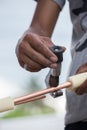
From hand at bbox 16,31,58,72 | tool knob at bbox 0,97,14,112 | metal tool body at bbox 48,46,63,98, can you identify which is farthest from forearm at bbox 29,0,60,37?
tool knob at bbox 0,97,14,112

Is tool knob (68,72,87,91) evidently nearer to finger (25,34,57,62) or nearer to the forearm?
finger (25,34,57,62)

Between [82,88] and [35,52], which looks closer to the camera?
[82,88]

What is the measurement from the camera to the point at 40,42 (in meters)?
1.10

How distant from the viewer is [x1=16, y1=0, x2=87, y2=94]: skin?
3.50 feet

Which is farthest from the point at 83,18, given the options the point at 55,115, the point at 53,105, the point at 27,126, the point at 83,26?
the point at 53,105

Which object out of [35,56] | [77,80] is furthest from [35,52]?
[77,80]

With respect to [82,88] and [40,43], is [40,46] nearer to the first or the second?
[40,43]

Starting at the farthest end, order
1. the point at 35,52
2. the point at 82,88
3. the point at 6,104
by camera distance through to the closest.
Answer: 1. the point at 35,52
2. the point at 82,88
3. the point at 6,104

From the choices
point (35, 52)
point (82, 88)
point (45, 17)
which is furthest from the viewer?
point (45, 17)

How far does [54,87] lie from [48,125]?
2.16 m

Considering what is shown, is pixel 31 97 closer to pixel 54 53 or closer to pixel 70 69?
pixel 54 53

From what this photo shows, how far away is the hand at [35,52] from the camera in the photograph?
1.07 metres

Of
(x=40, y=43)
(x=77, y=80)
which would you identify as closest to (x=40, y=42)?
(x=40, y=43)

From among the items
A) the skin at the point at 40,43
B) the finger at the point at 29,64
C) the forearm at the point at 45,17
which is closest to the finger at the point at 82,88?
the skin at the point at 40,43
